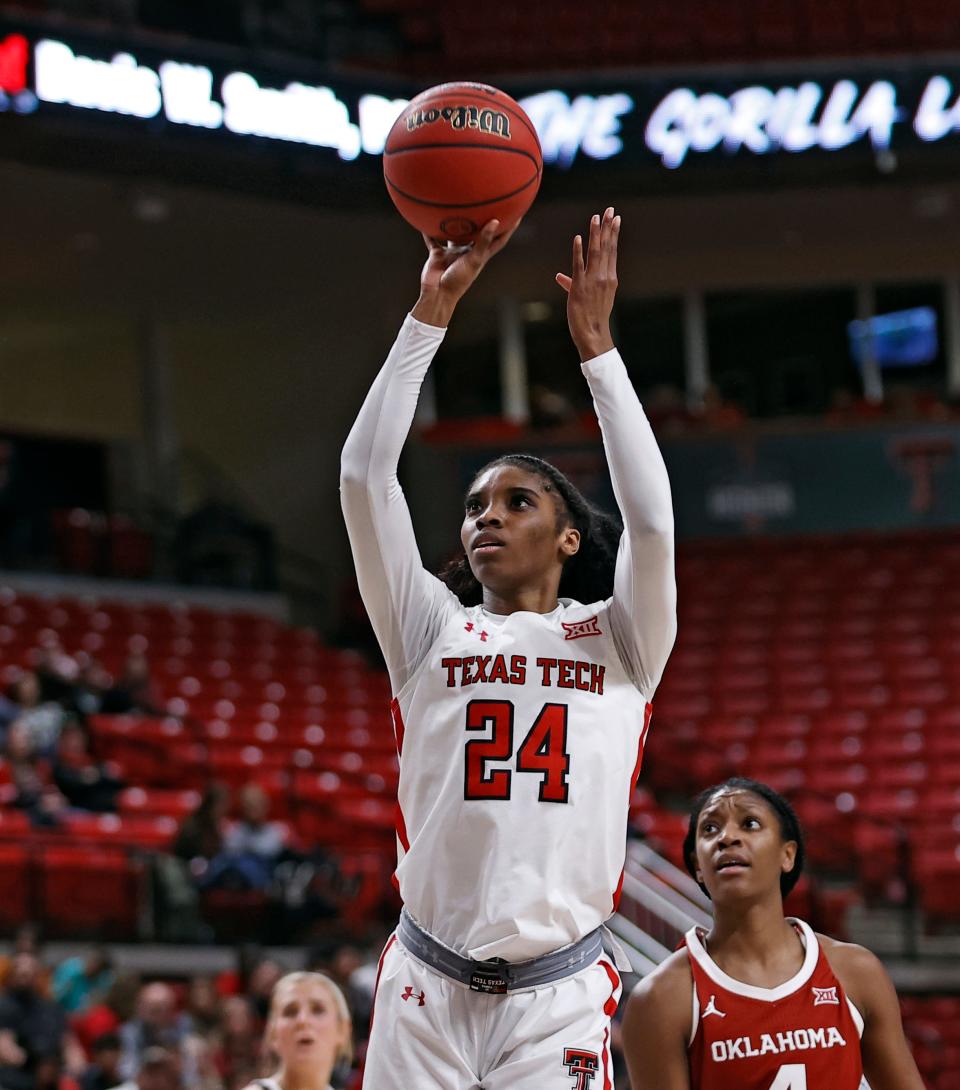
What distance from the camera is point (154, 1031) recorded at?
826 centimetres

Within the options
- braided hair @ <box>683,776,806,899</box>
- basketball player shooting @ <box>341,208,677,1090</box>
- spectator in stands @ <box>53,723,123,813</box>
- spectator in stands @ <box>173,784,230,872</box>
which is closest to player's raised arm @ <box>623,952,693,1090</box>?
braided hair @ <box>683,776,806,899</box>

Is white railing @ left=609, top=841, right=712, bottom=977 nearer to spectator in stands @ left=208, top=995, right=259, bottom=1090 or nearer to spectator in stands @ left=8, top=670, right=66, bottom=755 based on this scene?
spectator in stands @ left=208, top=995, right=259, bottom=1090

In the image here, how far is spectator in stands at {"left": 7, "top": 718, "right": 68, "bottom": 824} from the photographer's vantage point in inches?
402

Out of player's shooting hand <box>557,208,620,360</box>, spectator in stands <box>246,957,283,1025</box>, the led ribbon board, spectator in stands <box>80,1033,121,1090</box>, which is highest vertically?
the led ribbon board

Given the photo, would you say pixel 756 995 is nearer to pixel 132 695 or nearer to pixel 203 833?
pixel 203 833

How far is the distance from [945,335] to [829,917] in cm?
860

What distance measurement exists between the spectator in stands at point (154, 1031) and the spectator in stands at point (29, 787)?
1.91m

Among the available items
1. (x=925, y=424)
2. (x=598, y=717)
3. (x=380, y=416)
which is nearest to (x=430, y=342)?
(x=380, y=416)

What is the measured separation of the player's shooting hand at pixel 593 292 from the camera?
3.41 metres

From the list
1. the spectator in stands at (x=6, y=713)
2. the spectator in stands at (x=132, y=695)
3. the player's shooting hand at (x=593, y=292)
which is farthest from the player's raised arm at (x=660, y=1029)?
the spectator in stands at (x=132, y=695)

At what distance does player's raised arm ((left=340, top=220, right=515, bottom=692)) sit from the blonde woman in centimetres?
142

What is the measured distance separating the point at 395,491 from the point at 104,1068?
17.0ft

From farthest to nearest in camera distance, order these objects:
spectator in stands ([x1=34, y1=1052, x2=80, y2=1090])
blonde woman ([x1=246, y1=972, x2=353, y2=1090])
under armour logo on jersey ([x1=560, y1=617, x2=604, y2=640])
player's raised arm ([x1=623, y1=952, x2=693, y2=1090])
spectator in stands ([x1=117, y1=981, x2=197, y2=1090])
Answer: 1. spectator in stands ([x1=117, y1=981, x2=197, y2=1090])
2. spectator in stands ([x1=34, y1=1052, x2=80, y2=1090])
3. blonde woman ([x1=246, y1=972, x2=353, y2=1090])
4. player's raised arm ([x1=623, y1=952, x2=693, y2=1090])
5. under armour logo on jersey ([x1=560, y1=617, x2=604, y2=640])

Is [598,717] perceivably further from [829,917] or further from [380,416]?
[829,917]
